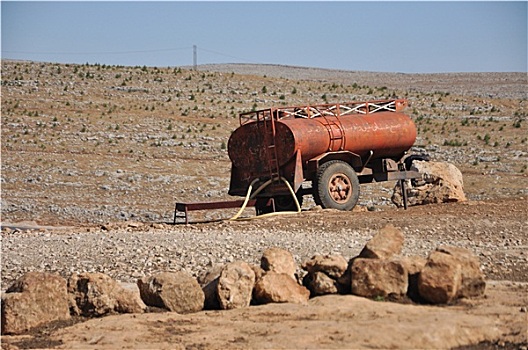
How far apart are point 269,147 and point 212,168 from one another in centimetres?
1356

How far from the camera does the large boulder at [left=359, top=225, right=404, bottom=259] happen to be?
11711mm

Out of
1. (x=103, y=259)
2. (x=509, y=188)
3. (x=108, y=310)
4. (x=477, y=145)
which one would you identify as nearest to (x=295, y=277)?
(x=108, y=310)

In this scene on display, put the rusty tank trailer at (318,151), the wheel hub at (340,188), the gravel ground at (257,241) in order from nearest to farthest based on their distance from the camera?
the gravel ground at (257,241), the rusty tank trailer at (318,151), the wheel hub at (340,188)

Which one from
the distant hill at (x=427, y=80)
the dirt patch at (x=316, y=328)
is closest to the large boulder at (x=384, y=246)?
the dirt patch at (x=316, y=328)

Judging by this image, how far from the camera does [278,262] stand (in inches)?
466

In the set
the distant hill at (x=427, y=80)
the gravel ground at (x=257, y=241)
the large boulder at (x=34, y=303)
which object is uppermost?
the distant hill at (x=427, y=80)

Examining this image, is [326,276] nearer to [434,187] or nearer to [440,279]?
[440,279]

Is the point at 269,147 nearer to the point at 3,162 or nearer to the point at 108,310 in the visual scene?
the point at 108,310

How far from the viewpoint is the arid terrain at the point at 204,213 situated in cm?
997

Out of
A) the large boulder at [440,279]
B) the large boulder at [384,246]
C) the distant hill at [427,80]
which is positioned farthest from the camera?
the distant hill at [427,80]

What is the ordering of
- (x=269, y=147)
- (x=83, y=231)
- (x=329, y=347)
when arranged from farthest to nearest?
(x=269, y=147)
(x=83, y=231)
(x=329, y=347)

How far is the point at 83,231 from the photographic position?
1836cm

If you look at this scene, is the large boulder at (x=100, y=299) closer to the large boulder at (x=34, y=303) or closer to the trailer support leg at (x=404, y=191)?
the large boulder at (x=34, y=303)

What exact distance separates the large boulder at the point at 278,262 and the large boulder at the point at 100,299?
5.73 feet
